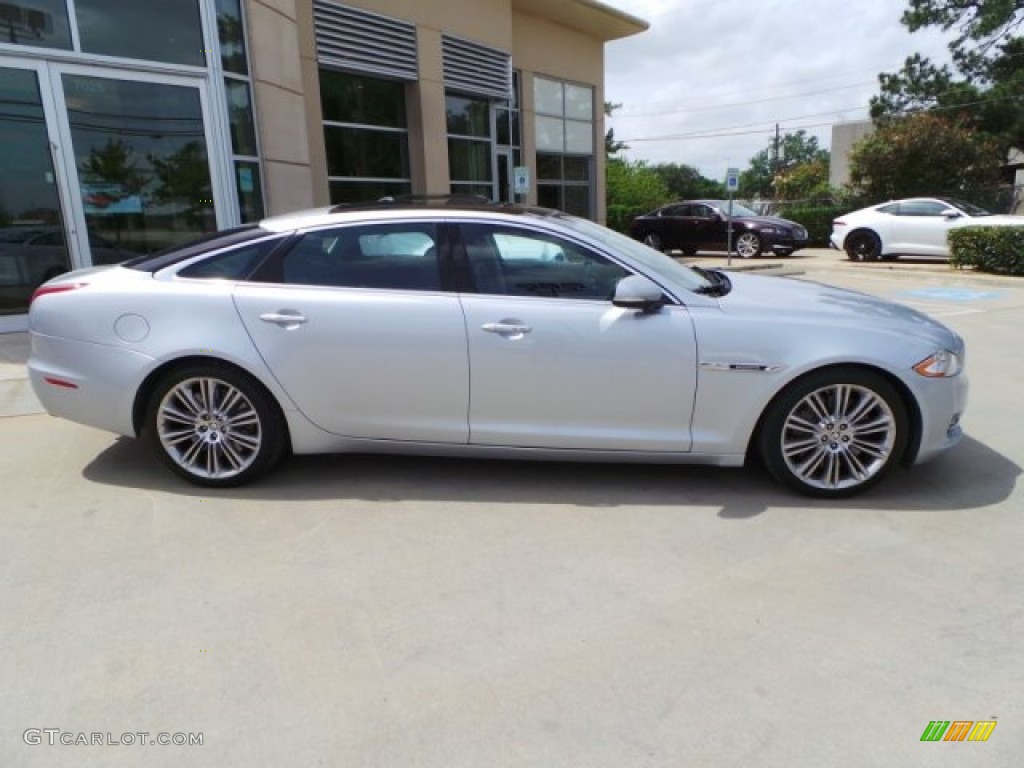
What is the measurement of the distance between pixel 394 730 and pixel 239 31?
9.94 metres

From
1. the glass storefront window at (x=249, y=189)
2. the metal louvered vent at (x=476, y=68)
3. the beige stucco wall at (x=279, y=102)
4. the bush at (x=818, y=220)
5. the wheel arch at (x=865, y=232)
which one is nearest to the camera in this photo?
the glass storefront window at (x=249, y=189)

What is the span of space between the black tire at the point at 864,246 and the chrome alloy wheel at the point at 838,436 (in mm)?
15102

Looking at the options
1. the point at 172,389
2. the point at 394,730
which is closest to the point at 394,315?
the point at 172,389

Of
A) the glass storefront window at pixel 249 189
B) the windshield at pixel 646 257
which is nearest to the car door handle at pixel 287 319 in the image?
the windshield at pixel 646 257

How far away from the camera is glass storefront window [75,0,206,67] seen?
8.30 meters

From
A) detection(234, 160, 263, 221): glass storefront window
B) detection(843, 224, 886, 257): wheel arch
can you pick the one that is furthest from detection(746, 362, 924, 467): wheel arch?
detection(843, 224, 886, 257): wheel arch

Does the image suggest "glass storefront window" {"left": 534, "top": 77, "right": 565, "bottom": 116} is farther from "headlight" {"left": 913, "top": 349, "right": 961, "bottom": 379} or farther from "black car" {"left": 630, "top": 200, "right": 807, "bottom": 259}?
"headlight" {"left": 913, "top": 349, "right": 961, "bottom": 379}

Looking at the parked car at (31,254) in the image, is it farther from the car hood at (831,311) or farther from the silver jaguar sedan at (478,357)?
the car hood at (831,311)

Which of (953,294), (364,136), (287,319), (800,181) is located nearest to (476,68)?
(364,136)

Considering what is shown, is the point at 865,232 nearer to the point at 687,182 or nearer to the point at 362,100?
the point at 362,100

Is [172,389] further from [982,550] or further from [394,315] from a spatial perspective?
[982,550]

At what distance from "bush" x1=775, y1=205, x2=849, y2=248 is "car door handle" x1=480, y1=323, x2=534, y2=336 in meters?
22.4

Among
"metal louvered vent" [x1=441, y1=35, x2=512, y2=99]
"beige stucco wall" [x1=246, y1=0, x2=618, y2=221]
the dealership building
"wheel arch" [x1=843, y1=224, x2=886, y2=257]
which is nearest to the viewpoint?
the dealership building

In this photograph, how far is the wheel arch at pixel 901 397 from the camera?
380cm
